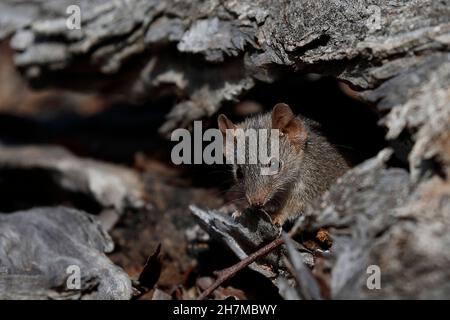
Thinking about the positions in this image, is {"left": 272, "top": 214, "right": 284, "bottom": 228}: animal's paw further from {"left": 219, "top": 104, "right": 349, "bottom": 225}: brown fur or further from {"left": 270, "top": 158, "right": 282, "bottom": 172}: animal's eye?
{"left": 270, "top": 158, "right": 282, "bottom": 172}: animal's eye

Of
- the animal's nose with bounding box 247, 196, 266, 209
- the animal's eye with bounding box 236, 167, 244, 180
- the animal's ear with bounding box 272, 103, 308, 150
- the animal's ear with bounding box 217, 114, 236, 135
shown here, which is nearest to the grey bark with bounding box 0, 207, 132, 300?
the animal's nose with bounding box 247, 196, 266, 209

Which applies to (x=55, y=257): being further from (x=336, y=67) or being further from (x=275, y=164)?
(x=336, y=67)

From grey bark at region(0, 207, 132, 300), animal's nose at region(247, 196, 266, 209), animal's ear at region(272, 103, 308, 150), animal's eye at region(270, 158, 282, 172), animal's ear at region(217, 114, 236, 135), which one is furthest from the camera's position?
animal's ear at region(217, 114, 236, 135)

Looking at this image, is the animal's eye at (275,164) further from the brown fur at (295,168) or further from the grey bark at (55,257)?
the grey bark at (55,257)

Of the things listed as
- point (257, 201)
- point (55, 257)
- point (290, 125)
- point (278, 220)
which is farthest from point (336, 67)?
point (55, 257)

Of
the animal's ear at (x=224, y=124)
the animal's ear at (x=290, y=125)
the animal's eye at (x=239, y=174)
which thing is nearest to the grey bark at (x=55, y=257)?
the animal's eye at (x=239, y=174)

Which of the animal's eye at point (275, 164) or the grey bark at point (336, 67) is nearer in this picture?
the grey bark at point (336, 67)

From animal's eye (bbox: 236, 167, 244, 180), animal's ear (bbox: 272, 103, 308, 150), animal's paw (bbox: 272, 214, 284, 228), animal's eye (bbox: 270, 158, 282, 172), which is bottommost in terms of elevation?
animal's paw (bbox: 272, 214, 284, 228)

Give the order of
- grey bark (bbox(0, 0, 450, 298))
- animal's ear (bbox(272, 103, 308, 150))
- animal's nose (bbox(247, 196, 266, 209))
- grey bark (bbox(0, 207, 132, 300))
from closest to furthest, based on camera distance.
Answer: grey bark (bbox(0, 0, 450, 298))
grey bark (bbox(0, 207, 132, 300))
animal's nose (bbox(247, 196, 266, 209))
animal's ear (bbox(272, 103, 308, 150))

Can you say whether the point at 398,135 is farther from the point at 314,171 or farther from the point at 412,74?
the point at 314,171
